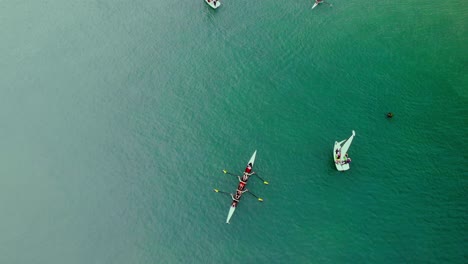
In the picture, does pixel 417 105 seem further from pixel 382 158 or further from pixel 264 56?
pixel 264 56

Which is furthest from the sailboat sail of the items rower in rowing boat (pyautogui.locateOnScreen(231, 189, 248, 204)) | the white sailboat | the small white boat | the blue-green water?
the small white boat

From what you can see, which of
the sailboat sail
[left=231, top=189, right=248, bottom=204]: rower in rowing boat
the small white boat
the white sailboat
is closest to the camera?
[left=231, top=189, right=248, bottom=204]: rower in rowing boat

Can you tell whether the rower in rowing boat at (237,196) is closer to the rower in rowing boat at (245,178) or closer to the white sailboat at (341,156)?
the rower in rowing boat at (245,178)

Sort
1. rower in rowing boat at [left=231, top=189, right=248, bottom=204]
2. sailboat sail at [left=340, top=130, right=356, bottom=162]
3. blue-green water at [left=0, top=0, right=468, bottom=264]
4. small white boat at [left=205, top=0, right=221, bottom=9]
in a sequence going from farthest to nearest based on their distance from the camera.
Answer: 1. small white boat at [left=205, top=0, right=221, bottom=9]
2. sailboat sail at [left=340, top=130, right=356, bottom=162]
3. rower in rowing boat at [left=231, top=189, right=248, bottom=204]
4. blue-green water at [left=0, top=0, right=468, bottom=264]

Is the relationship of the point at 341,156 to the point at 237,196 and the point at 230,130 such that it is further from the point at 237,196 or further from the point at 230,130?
the point at 230,130

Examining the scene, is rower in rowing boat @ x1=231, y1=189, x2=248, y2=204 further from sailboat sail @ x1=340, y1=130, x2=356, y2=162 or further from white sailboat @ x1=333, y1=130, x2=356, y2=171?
sailboat sail @ x1=340, y1=130, x2=356, y2=162

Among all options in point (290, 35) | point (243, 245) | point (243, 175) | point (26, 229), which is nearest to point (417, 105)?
point (290, 35)

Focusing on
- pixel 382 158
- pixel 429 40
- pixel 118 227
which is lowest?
pixel 118 227

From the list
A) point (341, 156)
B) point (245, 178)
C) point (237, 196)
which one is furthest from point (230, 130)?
point (341, 156)
